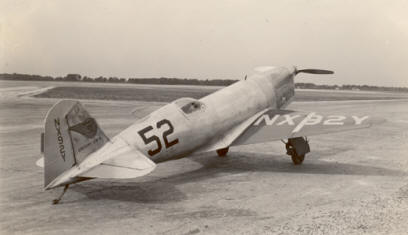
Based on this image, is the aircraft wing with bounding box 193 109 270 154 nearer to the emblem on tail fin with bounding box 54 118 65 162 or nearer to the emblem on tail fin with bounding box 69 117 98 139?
the emblem on tail fin with bounding box 69 117 98 139

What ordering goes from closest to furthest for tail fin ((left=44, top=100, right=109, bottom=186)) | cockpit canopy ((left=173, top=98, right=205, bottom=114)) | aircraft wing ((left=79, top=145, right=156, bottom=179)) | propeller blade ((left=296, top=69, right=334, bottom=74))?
tail fin ((left=44, top=100, right=109, bottom=186))
aircraft wing ((left=79, top=145, right=156, bottom=179))
cockpit canopy ((left=173, top=98, right=205, bottom=114))
propeller blade ((left=296, top=69, right=334, bottom=74))

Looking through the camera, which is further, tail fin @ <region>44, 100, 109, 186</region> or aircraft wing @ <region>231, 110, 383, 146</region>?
aircraft wing @ <region>231, 110, 383, 146</region>

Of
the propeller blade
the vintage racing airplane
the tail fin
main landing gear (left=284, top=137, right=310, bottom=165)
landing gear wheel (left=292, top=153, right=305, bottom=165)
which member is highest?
the tail fin

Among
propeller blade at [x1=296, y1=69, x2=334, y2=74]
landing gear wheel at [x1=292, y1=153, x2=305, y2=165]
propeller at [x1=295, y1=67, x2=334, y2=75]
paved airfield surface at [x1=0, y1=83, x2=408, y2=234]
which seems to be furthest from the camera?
propeller blade at [x1=296, y1=69, x2=334, y2=74]

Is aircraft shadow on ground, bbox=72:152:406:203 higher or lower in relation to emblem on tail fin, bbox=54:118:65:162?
lower

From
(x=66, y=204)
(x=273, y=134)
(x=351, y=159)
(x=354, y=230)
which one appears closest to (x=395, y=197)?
(x=354, y=230)

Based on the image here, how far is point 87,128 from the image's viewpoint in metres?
6.92

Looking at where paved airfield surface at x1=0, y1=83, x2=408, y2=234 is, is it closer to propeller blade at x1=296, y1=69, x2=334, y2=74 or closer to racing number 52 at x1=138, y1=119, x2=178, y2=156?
racing number 52 at x1=138, y1=119, x2=178, y2=156

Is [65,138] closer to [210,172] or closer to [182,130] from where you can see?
[182,130]

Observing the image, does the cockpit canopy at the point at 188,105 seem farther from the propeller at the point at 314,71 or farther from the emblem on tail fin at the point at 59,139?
the propeller at the point at 314,71

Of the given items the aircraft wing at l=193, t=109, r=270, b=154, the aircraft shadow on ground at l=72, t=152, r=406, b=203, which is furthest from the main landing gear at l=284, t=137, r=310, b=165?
the aircraft wing at l=193, t=109, r=270, b=154

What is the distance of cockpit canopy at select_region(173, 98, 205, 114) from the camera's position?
29.6 feet

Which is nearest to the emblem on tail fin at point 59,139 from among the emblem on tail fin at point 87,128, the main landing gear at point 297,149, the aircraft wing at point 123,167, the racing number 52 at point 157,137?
the emblem on tail fin at point 87,128

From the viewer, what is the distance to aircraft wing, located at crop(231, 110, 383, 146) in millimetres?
9523
